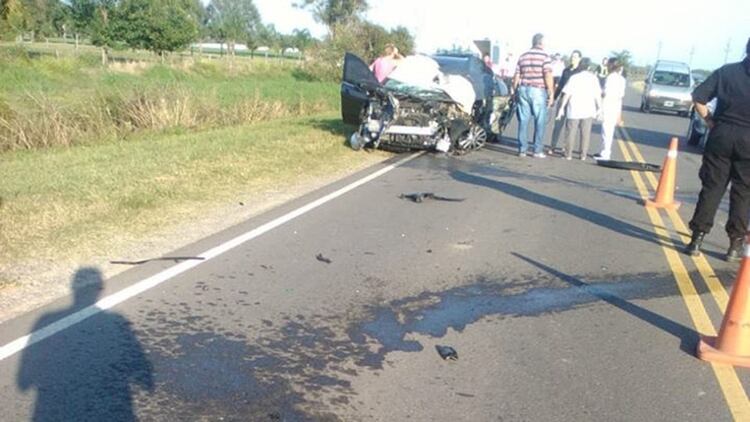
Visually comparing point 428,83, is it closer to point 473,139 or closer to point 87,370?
point 473,139

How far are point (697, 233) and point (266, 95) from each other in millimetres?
20740

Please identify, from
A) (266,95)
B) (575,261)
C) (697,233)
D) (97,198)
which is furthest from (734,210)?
(266,95)

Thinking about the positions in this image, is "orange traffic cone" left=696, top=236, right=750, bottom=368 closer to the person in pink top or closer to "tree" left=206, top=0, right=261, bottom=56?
the person in pink top

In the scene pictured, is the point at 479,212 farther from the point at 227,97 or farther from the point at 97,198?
the point at 227,97

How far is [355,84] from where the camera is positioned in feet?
46.2

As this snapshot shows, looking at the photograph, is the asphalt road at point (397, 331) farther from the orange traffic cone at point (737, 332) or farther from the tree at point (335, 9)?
the tree at point (335, 9)

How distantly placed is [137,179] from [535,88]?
23.8 ft

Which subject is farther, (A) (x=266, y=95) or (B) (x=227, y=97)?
(A) (x=266, y=95)

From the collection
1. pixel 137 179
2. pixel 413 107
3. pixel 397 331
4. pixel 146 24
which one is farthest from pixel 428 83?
pixel 146 24

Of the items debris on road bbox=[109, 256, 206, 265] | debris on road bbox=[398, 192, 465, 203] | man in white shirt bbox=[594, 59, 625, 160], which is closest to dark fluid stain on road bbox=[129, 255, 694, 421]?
debris on road bbox=[109, 256, 206, 265]

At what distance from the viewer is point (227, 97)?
76.5 ft

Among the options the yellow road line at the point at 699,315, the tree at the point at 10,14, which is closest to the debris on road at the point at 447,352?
the yellow road line at the point at 699,315

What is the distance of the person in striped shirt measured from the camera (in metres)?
13.7

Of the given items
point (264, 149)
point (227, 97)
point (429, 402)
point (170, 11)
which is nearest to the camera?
point (429, 402)
